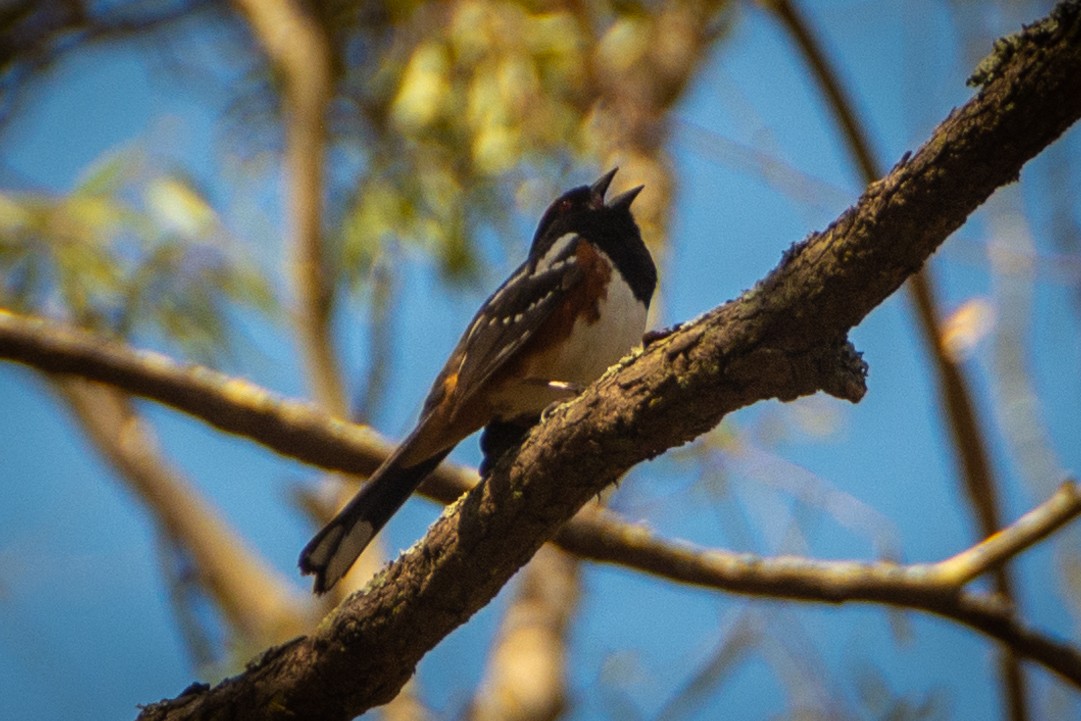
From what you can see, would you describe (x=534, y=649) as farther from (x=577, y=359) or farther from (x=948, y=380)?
(x=577, y=359)

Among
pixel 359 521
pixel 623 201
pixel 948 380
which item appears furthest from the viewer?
pixel 948 380

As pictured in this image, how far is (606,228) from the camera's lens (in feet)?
10.8

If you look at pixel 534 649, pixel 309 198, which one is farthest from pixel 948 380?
pixel 309 198

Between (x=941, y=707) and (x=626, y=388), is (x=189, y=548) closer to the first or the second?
(x=941, y=707)

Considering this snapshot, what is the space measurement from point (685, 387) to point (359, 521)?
1185 mm

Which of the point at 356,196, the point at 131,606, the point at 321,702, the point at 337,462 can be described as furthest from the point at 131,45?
the point at 131,606

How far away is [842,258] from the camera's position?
5.59 feet

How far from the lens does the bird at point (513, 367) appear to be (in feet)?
9.20

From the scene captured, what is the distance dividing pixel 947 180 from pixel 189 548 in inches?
211

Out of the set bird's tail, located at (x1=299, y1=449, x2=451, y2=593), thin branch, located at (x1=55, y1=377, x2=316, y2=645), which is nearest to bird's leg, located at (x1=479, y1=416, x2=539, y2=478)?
bird's tail, located at (x1=299, y1=449, x2=451, y2=593)

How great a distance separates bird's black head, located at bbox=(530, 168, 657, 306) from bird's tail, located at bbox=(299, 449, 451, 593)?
72 cm

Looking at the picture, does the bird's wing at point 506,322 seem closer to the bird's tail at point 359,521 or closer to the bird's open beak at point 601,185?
the bird's tail at point 359,521

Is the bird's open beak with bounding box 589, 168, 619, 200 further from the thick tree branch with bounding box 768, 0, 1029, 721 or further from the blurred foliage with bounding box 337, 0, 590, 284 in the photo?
the blurred foliage with bounding box 337, 0, 590, 284

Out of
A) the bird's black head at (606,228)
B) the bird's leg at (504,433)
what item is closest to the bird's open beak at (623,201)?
the bird's black head at (606,228)
